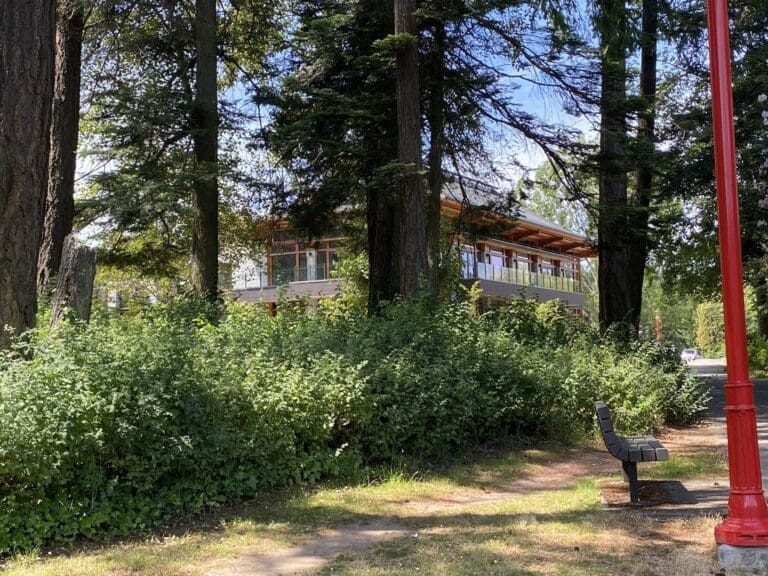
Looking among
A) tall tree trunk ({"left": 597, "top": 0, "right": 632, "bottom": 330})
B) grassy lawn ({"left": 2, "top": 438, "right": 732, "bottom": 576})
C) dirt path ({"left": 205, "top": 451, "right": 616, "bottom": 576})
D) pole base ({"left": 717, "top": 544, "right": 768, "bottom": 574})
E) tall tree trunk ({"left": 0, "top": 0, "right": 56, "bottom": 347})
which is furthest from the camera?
tall tree trunk ({"left": 597, "top": 0, "right": 632, "bottom": 330})

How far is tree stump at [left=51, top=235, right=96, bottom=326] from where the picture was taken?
8.04m

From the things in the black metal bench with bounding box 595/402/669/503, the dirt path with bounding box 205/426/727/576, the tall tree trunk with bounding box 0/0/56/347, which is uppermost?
the tall tree trunk with bounding box 0/0/56/347

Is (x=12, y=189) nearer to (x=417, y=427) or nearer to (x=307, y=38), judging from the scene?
(x=417, y=427)

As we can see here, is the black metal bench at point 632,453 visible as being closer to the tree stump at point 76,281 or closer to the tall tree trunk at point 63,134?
the tree stump at point 76,281

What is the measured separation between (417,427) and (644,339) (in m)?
8.28

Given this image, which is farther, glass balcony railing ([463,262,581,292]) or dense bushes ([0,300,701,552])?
glass balcony railing ([463,262,581,292])

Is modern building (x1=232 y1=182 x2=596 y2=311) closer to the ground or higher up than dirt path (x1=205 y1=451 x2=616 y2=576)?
higher up

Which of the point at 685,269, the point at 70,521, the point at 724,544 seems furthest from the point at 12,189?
the point at 685,269

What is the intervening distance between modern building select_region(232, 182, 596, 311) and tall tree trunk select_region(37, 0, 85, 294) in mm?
3616

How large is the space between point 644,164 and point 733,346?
1067 centimetres

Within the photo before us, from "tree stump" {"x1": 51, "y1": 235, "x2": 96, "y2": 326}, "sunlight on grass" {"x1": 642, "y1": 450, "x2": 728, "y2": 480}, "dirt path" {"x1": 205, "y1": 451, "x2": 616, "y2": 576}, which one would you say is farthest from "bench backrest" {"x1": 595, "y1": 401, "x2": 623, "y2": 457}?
"tree stump" {"x1": 51, "y1": 235, "x2": 96, "y2": 326}

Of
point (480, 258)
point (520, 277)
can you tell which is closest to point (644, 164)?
point (480, 258)

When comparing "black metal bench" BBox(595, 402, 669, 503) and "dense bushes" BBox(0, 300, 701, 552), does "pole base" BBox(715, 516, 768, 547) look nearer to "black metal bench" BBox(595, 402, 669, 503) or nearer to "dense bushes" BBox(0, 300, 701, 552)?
"black metal bench" BBox(595, 402, 669, 503)

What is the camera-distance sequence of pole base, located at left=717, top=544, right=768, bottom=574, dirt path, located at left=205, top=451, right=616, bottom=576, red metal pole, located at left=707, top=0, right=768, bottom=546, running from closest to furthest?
pole base, located at left=717, top=544, right=768, bottom=574, red metal pole, located at left=707, top=0, right=768, bottom=546, dirt path, located at left=205, top=451, right=616, bottom=576
